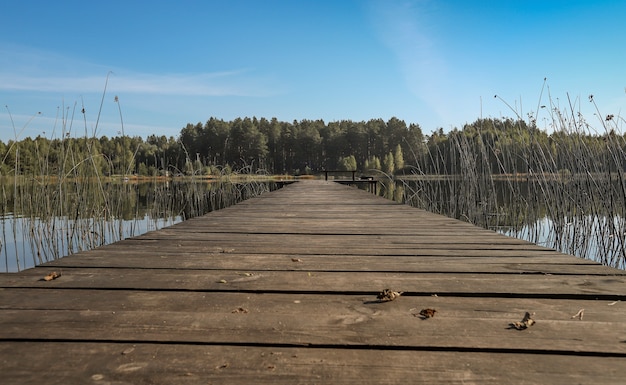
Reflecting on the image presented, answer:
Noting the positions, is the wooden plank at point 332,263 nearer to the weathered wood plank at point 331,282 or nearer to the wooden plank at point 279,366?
the weathered wood plank at point 331,282

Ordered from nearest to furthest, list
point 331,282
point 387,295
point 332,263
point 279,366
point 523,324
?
1. point 279,366
2. point 523,324
3. point 387,295
4. point 331,282
5. point 332,263

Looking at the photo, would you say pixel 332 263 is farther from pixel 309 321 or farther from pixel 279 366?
pixel 279 366

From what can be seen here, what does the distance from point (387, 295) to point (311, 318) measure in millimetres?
272

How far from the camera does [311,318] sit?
96 centimetres

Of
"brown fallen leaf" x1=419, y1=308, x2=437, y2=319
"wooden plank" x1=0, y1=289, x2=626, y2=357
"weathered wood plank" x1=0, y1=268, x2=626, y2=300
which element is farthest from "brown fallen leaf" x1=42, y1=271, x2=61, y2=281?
"brown fallen leaf" x1=419, y1=308, x2=437, y2=319

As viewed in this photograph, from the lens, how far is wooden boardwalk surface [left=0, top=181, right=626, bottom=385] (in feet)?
2.37

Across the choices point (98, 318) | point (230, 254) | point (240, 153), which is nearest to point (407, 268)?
point (230, 254)

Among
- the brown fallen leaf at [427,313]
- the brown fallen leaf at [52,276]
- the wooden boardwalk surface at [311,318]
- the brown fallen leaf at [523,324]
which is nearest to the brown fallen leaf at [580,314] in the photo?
the wooden boardwalk surface at [311,318]

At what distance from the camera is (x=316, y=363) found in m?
0.74

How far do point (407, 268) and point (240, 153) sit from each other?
48.5 meters

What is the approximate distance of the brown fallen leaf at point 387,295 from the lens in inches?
43.5

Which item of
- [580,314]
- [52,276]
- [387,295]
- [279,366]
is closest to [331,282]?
[387,295]

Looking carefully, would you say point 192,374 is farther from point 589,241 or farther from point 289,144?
point 289,144

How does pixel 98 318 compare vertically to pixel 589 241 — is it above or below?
above
